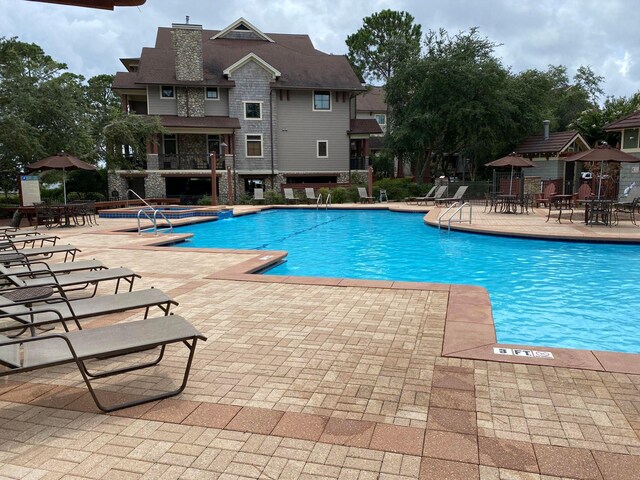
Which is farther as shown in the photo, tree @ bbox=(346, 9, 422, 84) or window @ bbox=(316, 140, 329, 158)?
tree @ bbox=(346, 9, 422, 84)

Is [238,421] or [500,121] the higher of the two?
[500,121]

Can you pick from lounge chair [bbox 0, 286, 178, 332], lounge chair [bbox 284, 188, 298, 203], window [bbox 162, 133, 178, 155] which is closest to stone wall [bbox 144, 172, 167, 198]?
window [bbox 162, 133, 178, 155]

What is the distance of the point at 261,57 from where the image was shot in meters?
33.1

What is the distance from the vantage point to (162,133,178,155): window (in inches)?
1230

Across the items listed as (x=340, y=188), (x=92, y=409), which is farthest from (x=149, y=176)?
(x=92, y=409)

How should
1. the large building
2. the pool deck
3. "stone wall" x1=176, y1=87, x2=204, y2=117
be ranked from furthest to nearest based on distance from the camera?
"stone wall" x1=176, y1=87, x2=204, y2=117, the large building, the pool deck

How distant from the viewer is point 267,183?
1282 inches

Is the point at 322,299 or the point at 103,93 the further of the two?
the point at 103,93

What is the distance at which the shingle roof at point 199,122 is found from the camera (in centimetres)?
2925

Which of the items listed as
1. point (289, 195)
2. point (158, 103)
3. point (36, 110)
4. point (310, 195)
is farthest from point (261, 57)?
point (36, 110)

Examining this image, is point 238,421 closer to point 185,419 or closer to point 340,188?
point 185,419

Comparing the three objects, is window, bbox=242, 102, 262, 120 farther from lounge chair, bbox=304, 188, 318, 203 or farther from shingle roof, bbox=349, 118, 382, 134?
lounge chair, bbox=304, 188, 318, 203

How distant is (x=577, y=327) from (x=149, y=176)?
1077 inches

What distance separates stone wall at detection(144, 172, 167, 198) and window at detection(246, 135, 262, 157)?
5.99 metres
